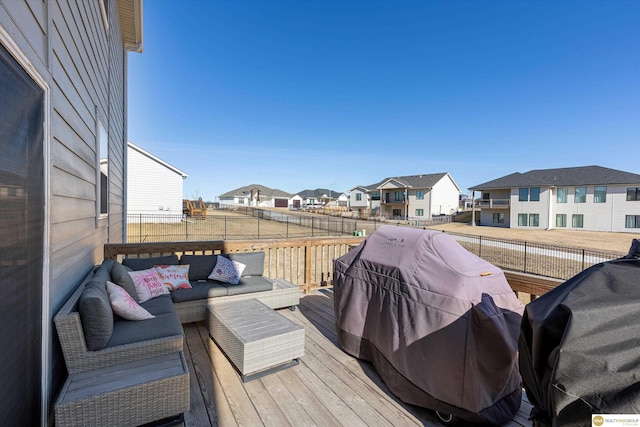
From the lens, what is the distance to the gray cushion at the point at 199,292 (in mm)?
3408

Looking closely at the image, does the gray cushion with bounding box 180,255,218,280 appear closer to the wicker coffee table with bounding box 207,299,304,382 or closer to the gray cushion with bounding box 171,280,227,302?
the gray cushion with bounding box 171,280,227,302

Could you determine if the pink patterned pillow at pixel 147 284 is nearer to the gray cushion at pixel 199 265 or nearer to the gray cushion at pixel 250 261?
the gray cushion at pixel 199 265

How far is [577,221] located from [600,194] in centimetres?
265

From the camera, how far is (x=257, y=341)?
95.5 inches

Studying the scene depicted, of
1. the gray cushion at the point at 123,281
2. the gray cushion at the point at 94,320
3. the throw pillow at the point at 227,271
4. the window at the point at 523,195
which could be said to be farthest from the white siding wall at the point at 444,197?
the gray cushion at the point at 94,320

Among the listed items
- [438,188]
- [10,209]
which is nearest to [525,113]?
[438,188]

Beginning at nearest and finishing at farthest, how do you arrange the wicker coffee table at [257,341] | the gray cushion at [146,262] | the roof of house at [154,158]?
the wicker coffee table at [257,341], the gray cushion at [146,262], the roof of house at [154,158]

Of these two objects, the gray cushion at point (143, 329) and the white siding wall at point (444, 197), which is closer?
the gray cushion at point (143, 329)

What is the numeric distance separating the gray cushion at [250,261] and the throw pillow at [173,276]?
68 centimetres

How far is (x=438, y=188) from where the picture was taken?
3328 centimetres

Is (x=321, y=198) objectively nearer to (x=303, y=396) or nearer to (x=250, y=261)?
(x=250, y=261)

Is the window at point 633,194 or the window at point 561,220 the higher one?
the window at point 633,194

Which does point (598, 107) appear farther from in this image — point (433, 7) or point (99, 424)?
point (99, 424)

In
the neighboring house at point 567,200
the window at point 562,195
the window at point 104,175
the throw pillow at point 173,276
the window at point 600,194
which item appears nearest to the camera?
the throw pillow at point 173,276
